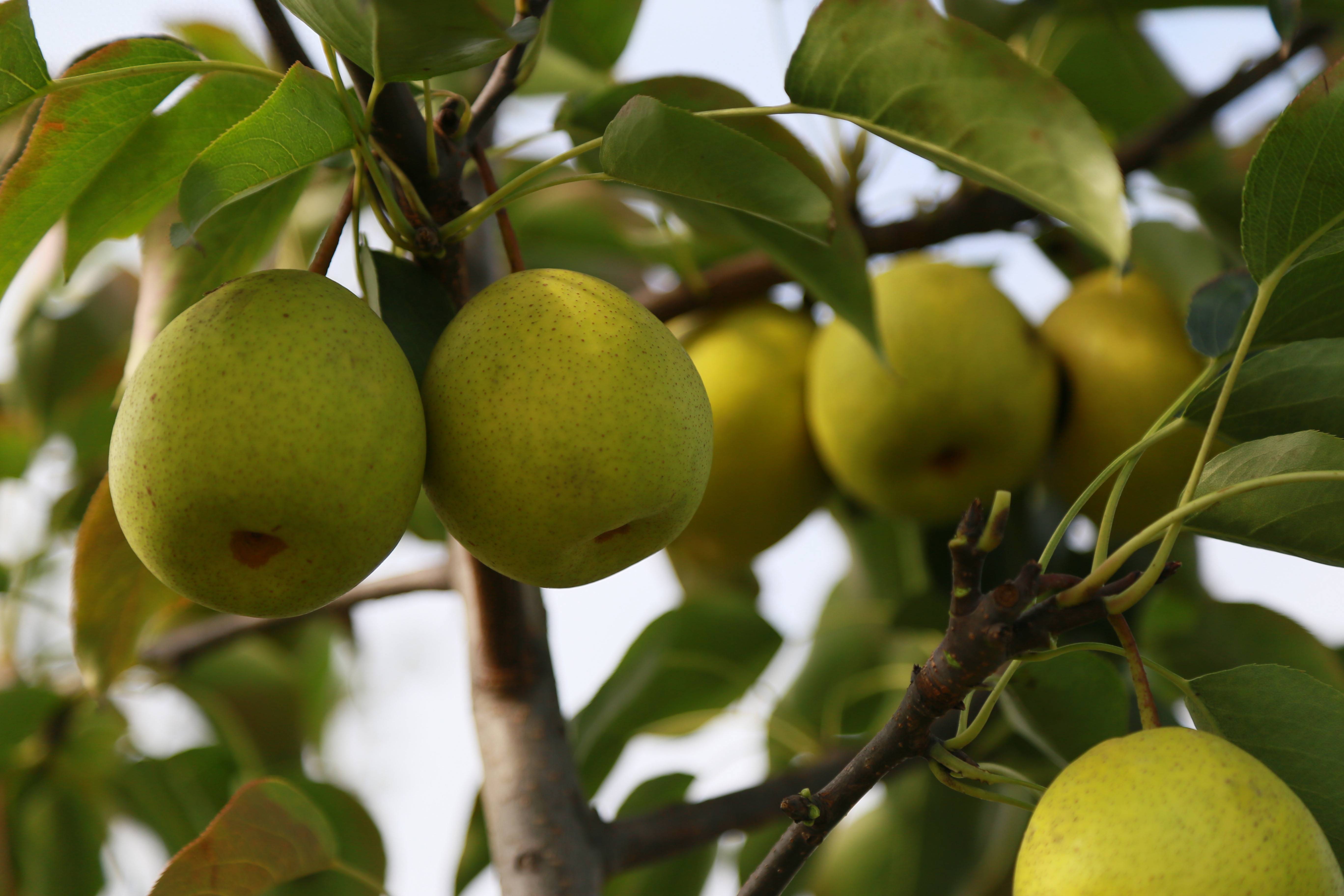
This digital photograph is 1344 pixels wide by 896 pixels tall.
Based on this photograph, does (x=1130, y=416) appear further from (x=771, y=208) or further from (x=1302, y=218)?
(x=771, y=208)

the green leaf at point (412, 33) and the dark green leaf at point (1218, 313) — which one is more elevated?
the green leaf at point (412, 33)

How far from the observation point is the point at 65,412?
138 centimetres

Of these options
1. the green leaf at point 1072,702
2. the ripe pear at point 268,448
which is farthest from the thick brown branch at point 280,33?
the green leaf at point 1072,702

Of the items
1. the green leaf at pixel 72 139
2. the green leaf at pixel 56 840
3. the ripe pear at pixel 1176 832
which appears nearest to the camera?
the ripe pear at pixel 1176 832

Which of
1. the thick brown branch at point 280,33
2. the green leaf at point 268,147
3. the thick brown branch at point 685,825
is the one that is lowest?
the thick brown branch at point 685,825

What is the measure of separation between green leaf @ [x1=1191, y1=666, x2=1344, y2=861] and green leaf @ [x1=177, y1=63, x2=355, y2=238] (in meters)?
0.49

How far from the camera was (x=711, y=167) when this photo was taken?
1.69ft

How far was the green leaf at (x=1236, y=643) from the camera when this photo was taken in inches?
37.1

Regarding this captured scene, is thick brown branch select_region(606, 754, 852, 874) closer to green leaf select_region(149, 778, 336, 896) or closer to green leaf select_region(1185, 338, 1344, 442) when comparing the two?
green leaf select_region(149, 778, 336, 896)

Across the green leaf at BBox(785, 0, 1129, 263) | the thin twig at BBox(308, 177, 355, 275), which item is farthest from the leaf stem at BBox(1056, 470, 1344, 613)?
the thin twig at BBox(308, 177, 355, 275)

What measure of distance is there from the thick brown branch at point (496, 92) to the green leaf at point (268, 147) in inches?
5.0

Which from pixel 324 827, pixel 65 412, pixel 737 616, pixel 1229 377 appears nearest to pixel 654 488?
pixel 1229 377

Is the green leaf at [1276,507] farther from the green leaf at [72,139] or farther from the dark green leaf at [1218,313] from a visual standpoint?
the green leaf at [72,139]

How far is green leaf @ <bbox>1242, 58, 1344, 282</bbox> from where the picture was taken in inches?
18.9
